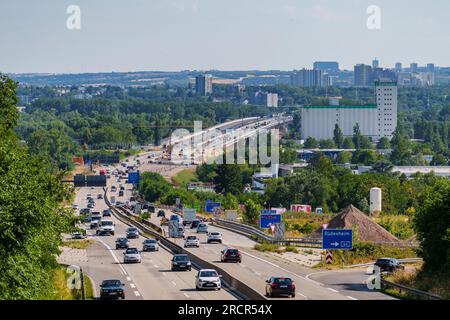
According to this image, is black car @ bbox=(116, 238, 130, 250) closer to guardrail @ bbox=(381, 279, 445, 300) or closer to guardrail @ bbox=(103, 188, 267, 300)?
guardrail @ bbox=(103, 188, 267, 300)

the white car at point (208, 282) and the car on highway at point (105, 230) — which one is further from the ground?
the white car at point (208, 282)

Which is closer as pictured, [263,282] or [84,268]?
[263,282]

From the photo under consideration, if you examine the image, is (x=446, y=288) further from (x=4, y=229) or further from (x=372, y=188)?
(x=372, y=188)

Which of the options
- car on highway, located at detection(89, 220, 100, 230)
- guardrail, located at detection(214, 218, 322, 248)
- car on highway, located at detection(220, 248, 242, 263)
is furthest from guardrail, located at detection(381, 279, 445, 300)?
car on highway, located at detection(89, 220, 100, 230)

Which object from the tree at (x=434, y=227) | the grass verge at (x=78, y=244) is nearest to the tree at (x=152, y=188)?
the grass verge at (x=78, y=244)

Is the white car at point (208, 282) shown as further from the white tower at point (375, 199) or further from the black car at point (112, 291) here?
the white tower at point (375, 199)

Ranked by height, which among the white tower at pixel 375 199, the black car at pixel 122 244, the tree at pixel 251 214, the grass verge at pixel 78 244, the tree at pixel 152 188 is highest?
the black car at pixel 122 244
